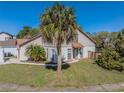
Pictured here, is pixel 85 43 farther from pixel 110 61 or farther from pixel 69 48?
pixel 110 61

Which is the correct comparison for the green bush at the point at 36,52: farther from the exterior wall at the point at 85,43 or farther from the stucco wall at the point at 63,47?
the exterior wall at the point at 85,43

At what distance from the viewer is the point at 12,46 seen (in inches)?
1887

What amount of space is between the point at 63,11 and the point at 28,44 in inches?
657

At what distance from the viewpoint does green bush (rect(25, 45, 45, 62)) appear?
30311mm

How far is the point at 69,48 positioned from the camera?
1321 inches

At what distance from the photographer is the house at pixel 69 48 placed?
32.2 meters

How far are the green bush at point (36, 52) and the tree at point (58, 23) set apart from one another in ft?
39.7

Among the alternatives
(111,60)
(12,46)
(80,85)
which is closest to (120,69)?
(111,60)

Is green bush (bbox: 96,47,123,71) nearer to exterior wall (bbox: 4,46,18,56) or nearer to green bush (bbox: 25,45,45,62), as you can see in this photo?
green bush (bbox: 25,45,45,62)

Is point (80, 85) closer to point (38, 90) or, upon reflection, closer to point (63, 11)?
point (38, 90)

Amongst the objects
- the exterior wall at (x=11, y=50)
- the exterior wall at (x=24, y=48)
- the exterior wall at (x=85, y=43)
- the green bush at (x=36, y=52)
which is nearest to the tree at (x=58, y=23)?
the green bush at (x=36, y=52)

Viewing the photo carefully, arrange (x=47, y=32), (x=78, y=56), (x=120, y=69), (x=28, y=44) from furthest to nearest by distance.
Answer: (x=78, y=56), (x=28, y=44), (x=120, y=69), (x=47, y=32)

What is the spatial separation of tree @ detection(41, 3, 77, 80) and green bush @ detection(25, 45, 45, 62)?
476 inches

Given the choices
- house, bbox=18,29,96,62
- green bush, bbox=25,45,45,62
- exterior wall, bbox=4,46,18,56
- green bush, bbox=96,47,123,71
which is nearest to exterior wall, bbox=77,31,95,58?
house, bbox=18,29,96,62
